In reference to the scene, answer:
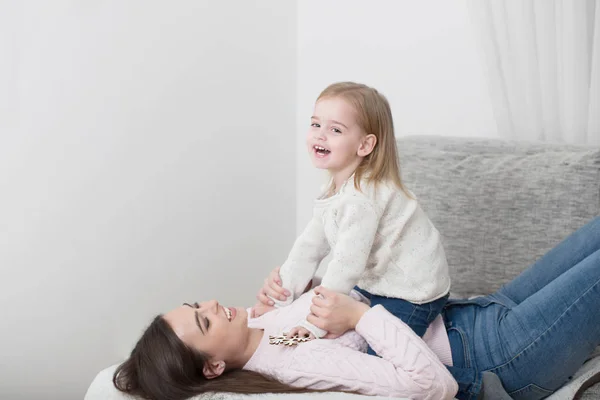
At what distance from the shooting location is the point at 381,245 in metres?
1.64

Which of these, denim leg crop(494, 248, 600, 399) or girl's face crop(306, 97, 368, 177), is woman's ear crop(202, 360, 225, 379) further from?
denim leg crop(494, 248, 600, 399)

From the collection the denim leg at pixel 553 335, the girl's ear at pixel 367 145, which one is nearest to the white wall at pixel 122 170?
the girl's ear at pixel 367 145

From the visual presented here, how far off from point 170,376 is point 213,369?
123 millimetres

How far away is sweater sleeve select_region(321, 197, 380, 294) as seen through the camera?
5.09ft

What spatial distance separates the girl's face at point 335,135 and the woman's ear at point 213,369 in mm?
502

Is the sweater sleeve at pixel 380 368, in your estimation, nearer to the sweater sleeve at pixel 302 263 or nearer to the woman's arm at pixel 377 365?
the woman's arm at pixel 377 365

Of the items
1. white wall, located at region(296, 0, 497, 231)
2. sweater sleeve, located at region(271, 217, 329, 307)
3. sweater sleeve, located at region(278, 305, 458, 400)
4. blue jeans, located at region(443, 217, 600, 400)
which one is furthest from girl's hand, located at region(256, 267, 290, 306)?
white wall, located at region(296, 0, 497, 231)

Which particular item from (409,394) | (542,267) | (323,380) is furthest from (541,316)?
(323,380)

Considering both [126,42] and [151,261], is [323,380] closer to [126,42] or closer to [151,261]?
[151,261]

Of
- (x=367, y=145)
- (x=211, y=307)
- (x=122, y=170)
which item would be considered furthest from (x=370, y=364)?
(x=122, y=170)

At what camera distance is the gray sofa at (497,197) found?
6.56 feet

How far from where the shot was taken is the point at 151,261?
2430 mm

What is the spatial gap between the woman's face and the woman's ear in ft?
0.04

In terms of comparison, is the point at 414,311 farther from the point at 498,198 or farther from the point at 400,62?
the point at 400,62
